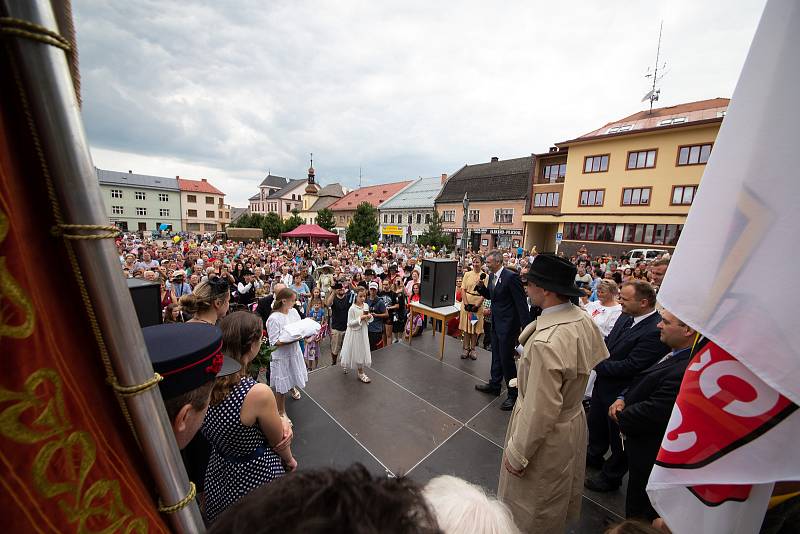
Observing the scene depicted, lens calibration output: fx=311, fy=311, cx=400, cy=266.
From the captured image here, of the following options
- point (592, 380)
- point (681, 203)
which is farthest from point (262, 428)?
point (681, 203)

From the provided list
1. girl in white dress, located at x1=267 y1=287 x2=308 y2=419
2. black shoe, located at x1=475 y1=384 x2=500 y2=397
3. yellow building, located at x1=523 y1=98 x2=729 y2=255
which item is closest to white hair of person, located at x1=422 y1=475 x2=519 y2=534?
girl in white dress, located at x1=267 y1=287 x2=308 y2=419

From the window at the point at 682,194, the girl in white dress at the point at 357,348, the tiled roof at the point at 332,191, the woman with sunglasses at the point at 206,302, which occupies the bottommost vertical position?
the girl in white dress at the point at 357,348

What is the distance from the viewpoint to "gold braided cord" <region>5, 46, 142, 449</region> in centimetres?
46

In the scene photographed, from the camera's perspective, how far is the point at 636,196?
23.3m

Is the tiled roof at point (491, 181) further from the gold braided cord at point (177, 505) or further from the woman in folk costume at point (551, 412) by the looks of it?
the gold braided cord at point (177, 505)

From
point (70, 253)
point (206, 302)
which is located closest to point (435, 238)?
point (206, 302)

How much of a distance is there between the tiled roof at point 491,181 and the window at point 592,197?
6611 mm

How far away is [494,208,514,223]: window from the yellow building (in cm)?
425

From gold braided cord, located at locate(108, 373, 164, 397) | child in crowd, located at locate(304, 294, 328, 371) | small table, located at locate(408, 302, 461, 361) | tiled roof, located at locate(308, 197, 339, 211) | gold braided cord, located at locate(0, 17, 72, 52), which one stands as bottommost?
child in crowd, located at locate(304, 294, 328, 371)

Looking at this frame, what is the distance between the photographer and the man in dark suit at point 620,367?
2.93m

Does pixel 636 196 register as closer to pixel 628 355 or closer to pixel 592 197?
pixel 592 197

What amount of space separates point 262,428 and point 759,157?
2.43m

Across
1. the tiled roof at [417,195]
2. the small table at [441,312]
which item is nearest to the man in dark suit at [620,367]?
the small table at [441,312]

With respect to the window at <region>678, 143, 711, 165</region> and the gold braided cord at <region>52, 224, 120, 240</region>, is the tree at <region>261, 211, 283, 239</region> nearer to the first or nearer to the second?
the window at <region>678, 143, 711, 165</region>
